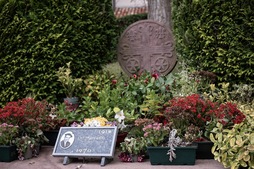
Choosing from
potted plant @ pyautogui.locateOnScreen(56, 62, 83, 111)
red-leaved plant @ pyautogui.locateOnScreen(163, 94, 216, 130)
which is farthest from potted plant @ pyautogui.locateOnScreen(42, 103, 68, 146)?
red-leaved plant @ pyautogui.locateOnScreen(163, 94, 216, 130)

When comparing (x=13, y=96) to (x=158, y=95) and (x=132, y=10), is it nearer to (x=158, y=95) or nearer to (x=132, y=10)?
(x=158, y=95)

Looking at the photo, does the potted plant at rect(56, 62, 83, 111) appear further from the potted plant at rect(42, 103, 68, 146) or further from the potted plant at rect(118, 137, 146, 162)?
the potted plant at rect(118, 137, 146, 162)

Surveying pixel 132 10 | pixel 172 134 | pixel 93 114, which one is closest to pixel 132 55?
pixel 93 114

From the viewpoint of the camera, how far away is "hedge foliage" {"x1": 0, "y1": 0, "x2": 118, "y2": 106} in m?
6.62

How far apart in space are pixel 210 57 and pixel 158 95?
1.14 m

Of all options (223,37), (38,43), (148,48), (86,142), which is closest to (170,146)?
(86,142)

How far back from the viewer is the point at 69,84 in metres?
6.56

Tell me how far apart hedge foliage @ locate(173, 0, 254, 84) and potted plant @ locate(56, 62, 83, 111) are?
2.00 meters

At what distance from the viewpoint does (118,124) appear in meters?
5.29

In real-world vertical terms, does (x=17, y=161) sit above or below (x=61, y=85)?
below

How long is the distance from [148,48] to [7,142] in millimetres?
3506

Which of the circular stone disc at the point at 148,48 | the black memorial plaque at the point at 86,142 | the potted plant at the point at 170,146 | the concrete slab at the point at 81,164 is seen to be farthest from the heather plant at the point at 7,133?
the circular stone disc at the point at 148,48

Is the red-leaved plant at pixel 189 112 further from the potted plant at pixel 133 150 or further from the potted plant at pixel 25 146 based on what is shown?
the potted plant at pixel 25 146

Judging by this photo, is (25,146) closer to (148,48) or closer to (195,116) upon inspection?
(195,116)
